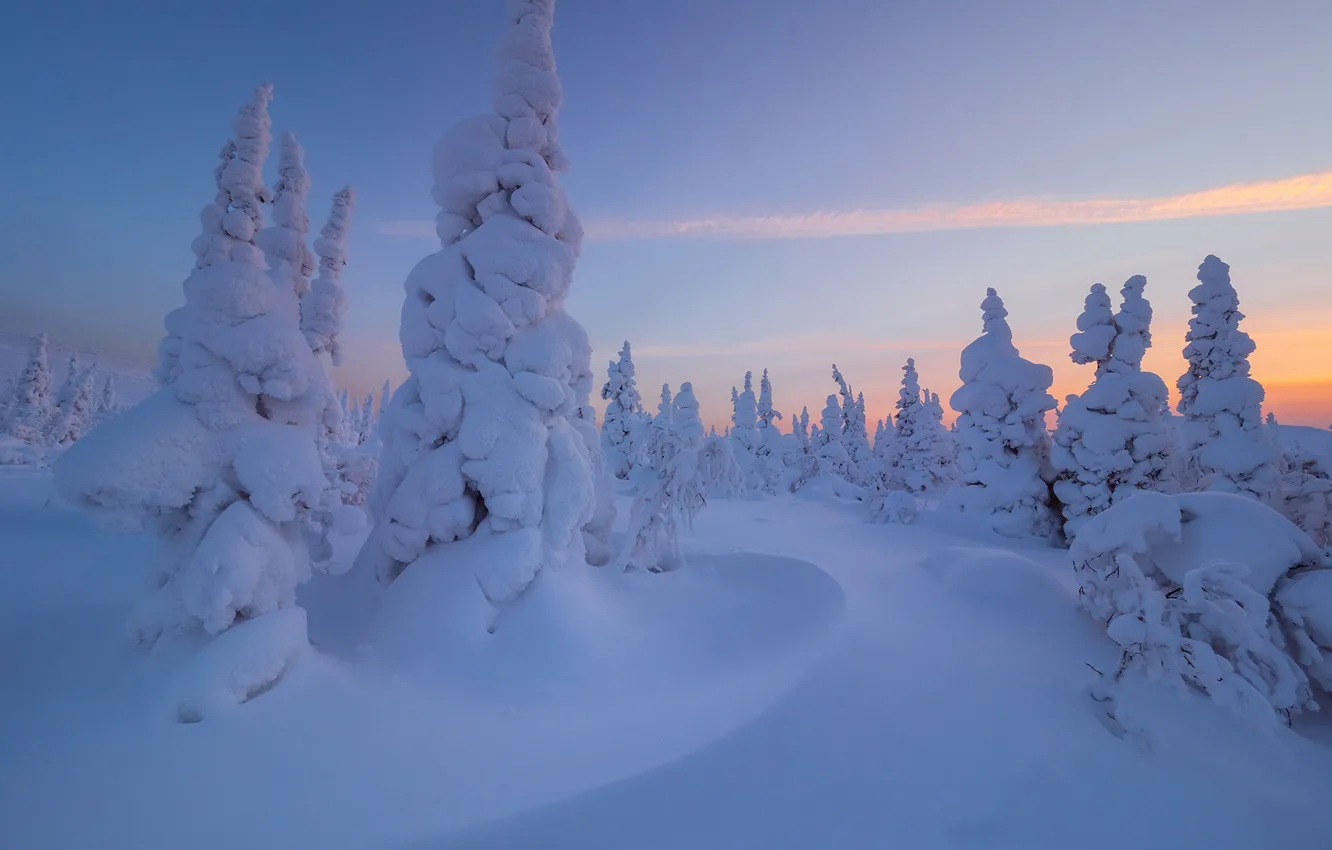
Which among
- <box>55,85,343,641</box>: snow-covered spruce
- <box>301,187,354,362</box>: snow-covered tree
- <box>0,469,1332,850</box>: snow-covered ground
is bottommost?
<box>0,469,1332,850</box>: snow-covered ground

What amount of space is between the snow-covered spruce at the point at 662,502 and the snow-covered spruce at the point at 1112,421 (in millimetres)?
Result: 14200

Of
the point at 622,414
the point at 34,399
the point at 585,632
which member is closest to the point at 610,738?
the point at 585,632

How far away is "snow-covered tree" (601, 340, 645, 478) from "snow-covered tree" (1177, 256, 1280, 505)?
29.3 metres

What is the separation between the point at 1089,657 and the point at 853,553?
6.09 metres

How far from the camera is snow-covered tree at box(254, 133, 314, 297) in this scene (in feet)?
32.9

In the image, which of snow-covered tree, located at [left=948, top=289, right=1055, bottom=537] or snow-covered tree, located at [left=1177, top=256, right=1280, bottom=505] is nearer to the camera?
snow-covered tree, located at [left=1177, top=256, right=1280, bottom=505]

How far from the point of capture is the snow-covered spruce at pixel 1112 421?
51.8 feet

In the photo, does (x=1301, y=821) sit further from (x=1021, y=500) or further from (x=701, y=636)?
(x=1021, y=500)

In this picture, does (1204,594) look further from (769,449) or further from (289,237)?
(769,449)

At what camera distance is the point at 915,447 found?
35844 millimetres

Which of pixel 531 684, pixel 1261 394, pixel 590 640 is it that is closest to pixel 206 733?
pixel 531 684

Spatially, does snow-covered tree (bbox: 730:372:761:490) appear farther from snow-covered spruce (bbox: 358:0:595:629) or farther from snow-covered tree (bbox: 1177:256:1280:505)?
snow-covered spruce (bbox: 358:0:595:629)

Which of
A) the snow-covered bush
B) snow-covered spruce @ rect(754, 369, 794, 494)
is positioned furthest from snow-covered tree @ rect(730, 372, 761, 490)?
the snow-covered bush

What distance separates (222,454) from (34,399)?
159 feet
